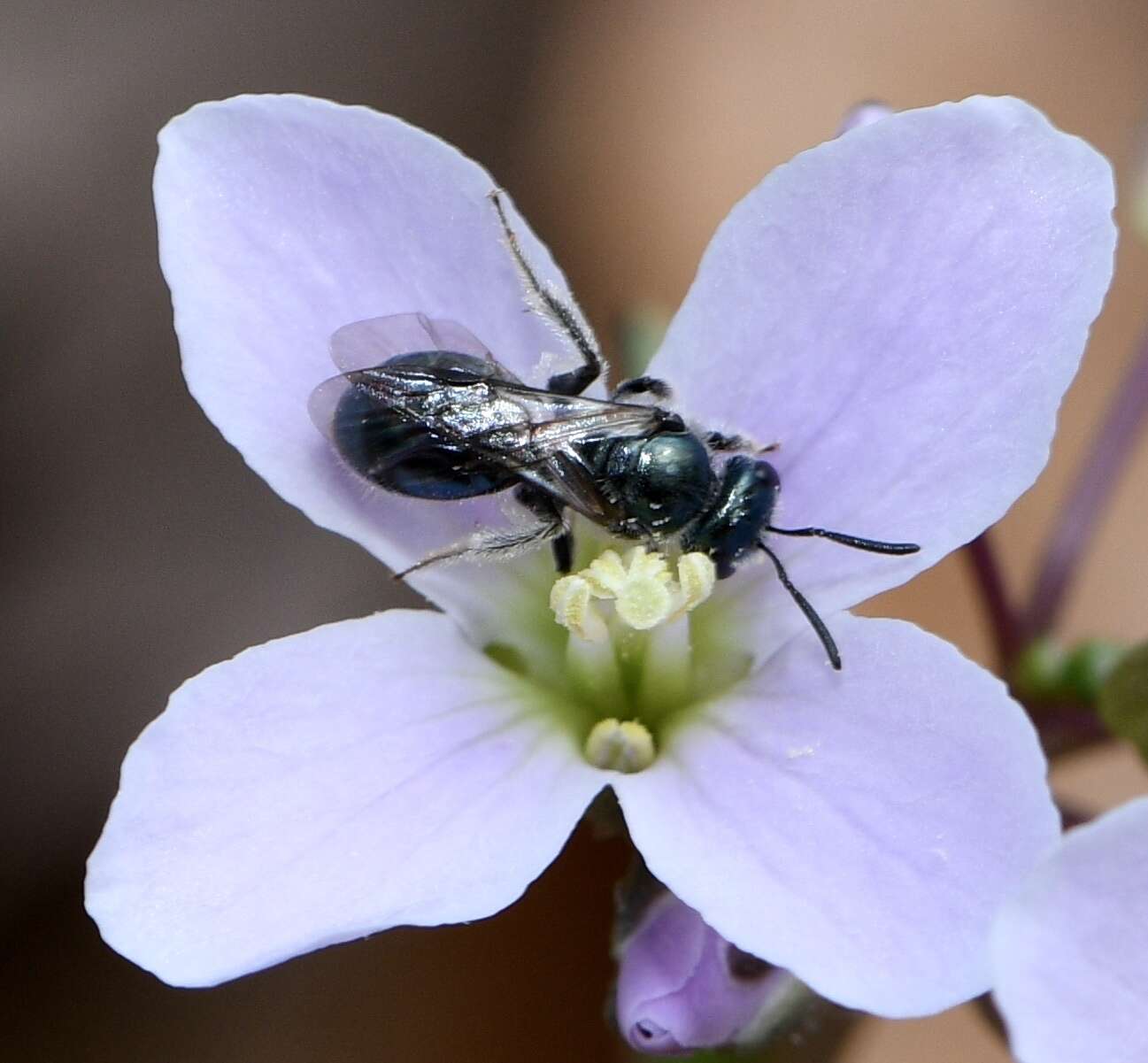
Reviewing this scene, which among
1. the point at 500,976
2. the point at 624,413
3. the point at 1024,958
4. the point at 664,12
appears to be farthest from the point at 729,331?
the point at 664,12

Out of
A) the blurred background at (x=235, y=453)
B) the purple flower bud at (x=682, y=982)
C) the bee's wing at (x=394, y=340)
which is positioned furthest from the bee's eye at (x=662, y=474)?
the blurred background at (x=235, y=453)

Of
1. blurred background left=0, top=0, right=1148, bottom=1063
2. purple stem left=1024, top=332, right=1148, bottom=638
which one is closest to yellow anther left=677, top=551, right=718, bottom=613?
A: purple stem left=1024, top=332, right=1148, bottom=638

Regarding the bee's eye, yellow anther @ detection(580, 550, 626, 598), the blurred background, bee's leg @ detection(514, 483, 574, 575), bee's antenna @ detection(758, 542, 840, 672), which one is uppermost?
the bee's eye

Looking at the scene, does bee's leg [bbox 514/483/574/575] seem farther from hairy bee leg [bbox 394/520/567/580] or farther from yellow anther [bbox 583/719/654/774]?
yellow anther [bbox 583/719/654/774]

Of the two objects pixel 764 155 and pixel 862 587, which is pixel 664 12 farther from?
pixel 862 587

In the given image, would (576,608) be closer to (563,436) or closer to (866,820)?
(563,436)

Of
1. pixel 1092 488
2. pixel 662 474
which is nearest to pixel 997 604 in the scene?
pixel 1092 488
